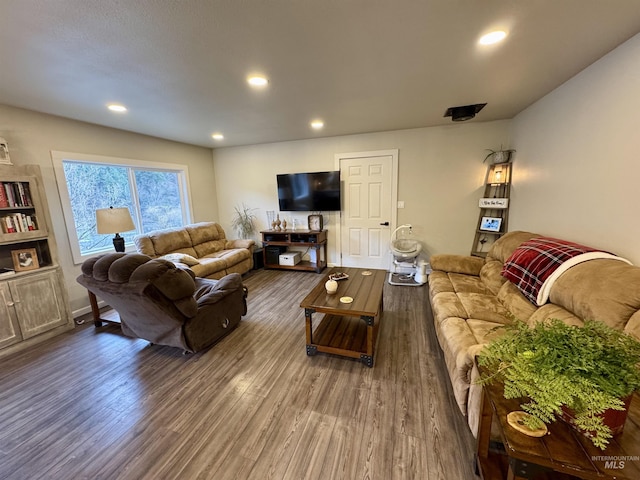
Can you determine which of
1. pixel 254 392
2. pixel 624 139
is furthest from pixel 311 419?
pixel 624 139

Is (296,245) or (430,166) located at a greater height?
(430,166)

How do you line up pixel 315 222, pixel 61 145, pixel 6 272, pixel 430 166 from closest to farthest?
pixel 6 272 → pixel 61 145 → pixel 430 166 → pixel 315 222

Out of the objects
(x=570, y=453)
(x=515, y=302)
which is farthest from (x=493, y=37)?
(x=570, y=453)

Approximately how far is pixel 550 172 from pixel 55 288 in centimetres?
531

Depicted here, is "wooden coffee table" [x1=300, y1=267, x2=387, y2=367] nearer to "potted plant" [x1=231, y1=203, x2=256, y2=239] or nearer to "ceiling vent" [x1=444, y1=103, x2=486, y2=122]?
"ceiling vent" [x1=444, y1=103, x2=486, y2=122]

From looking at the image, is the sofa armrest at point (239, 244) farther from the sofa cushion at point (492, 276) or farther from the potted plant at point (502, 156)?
the potted plant at point (502, 156)

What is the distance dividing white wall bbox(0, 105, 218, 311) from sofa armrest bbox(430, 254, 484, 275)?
451 cm

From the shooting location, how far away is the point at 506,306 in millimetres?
2143

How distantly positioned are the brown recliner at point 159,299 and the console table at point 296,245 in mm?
2160

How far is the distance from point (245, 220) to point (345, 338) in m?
3.74

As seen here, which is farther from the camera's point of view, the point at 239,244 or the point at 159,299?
the point at 239,244

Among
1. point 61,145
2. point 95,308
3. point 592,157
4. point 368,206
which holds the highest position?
point 61,145

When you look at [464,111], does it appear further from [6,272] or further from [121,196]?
[6,272]

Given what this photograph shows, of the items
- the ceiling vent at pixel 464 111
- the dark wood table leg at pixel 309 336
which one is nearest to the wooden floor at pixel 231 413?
the dark wood table leg at pixel 309 336
